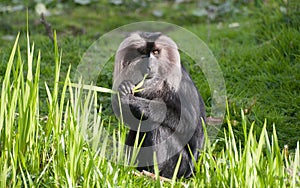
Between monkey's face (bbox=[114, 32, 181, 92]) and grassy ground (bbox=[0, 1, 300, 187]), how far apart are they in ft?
1.55

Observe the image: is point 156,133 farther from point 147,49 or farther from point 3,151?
point 3,151

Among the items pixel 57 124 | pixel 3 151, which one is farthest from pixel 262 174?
pixel 3 151

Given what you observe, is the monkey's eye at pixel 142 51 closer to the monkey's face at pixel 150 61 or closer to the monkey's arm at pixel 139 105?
the monkey's face at pixel 150 61

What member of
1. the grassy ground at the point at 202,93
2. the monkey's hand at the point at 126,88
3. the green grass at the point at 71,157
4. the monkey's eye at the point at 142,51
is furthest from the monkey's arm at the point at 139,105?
the green grass at the point at 71,157

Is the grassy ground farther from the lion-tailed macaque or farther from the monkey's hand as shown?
the monkey's hand

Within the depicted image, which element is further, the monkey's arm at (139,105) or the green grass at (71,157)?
the monkey's arm at (139,105)

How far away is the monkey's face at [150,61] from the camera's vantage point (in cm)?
346

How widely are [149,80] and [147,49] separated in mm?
179

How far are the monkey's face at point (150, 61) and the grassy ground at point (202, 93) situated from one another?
47 cm

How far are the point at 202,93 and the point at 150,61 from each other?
158cm

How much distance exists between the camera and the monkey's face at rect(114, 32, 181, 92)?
3.46m

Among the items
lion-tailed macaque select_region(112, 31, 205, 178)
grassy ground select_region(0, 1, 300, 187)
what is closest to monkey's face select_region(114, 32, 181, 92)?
lion-tailed macaque select_region(112, 31, 205, 178)

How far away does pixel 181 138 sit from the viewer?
12.3 ft

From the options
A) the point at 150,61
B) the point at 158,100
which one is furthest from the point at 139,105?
the point at 150,61
